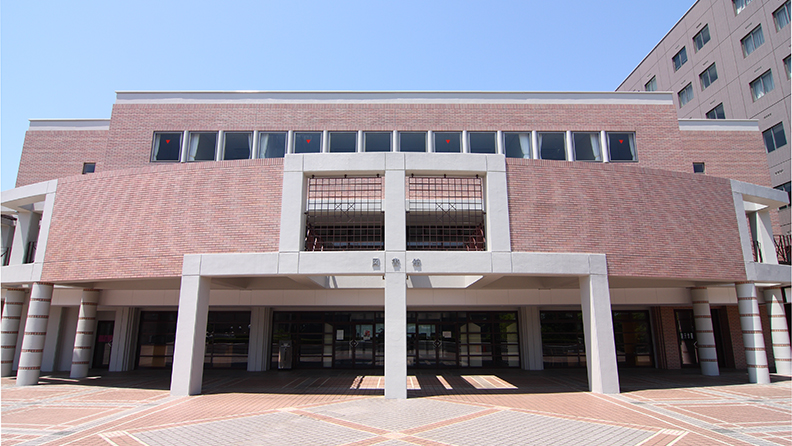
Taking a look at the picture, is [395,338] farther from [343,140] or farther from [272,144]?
[272,144]

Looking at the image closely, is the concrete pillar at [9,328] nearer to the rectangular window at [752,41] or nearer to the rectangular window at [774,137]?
the rectangular window at [774,137]

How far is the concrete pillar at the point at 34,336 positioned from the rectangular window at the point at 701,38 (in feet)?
141

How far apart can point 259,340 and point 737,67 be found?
3522 centimetres

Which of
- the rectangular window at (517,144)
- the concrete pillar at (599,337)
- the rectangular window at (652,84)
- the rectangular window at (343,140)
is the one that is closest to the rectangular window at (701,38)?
the rectangular window at (652,84)

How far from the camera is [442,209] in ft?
56.9

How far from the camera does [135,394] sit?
1348cm

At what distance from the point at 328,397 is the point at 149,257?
687cm

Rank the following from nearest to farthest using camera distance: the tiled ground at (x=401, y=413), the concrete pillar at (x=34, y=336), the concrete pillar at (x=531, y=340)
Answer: the tiled ground at (x=401, y=413) → the concrete pillar at (x=34, y=336) → the concrete pillar at (x=531, y=340)

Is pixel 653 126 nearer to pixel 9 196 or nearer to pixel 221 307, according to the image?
pixel 221 307

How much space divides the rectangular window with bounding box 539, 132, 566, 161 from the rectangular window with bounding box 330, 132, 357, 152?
8.39 meters

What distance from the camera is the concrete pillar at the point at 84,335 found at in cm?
1773

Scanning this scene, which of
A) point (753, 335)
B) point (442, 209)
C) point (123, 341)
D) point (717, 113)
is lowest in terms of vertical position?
point (123, 341)

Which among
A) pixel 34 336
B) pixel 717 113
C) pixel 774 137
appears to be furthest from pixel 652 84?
pixel 34 336

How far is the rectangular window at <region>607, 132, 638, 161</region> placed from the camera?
20.1m
